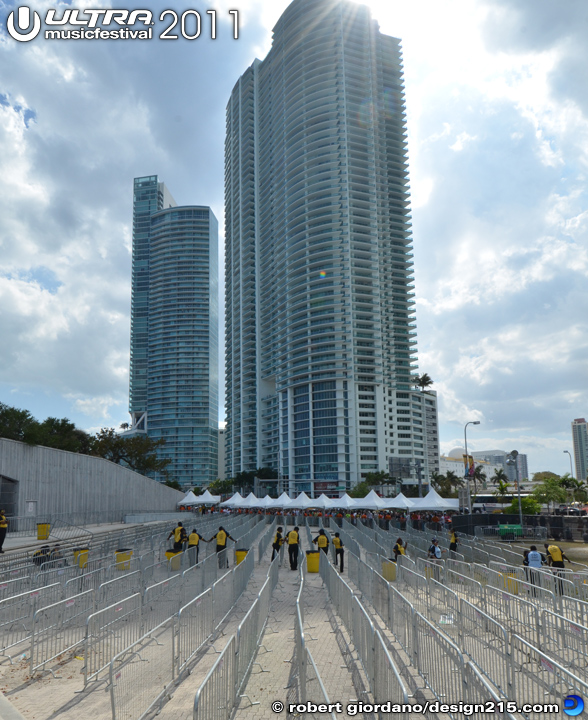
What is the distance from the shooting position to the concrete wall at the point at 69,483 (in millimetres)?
35094

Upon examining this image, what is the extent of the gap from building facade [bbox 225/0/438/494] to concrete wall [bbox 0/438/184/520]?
2681 inches

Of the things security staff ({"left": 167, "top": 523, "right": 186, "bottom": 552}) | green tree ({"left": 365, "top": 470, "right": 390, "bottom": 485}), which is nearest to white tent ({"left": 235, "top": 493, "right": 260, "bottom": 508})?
security staff ({"left": 167, "top": 523, "right": 186, "bottom": 552})

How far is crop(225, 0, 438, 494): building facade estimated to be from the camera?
120188 millimetres

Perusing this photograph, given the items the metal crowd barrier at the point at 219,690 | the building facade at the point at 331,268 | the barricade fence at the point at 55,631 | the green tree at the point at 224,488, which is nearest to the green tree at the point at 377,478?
the building facade at the point at 331,268

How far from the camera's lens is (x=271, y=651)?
10102mm

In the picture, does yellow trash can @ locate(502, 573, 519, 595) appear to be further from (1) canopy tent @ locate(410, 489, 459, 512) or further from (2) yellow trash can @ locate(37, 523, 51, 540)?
(1) canopy tent @ locate(410, 489, 459, 512)

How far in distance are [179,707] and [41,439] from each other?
108 feet

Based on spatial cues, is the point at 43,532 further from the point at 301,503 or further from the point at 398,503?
the point at 398,503

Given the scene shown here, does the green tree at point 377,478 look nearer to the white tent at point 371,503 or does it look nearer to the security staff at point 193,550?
the white tent at point 371,503

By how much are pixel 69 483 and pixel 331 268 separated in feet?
301

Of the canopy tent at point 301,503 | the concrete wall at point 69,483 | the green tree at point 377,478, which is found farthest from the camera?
the green tree at point 377,478

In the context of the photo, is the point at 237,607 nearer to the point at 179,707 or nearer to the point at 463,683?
the point at 179,707

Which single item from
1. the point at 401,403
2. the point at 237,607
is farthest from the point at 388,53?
the point at 237,607

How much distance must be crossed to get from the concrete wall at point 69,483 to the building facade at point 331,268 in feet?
223
